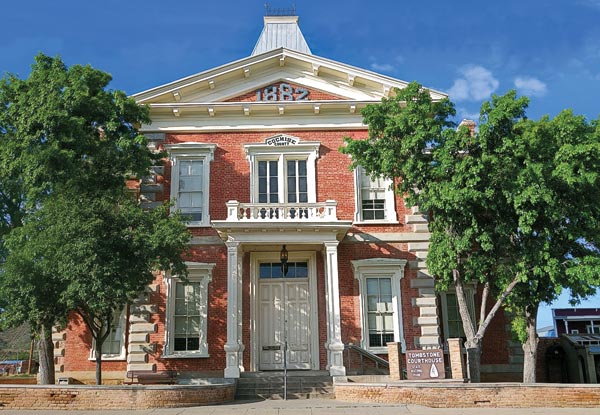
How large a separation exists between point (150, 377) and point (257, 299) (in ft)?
12.9

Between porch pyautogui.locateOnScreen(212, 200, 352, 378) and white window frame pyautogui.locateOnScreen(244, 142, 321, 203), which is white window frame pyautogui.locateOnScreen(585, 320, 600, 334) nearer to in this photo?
porch pyautogui.locateOnScreen(212, 200, 352, 378)

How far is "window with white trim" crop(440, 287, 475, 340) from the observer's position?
18.6 m

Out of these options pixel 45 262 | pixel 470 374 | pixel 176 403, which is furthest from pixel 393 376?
pixel 45 262

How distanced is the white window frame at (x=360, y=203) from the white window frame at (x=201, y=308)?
4.95m

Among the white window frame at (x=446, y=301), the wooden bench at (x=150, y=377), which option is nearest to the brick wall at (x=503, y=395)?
the white window frame at (x=446, y=301)

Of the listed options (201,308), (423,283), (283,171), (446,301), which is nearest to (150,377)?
(201,308)

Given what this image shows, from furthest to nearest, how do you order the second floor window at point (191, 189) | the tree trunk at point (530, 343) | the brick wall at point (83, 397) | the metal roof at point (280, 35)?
the metal roof at point (280, 35), the second floor window at point (191, 189), the tree trunk at point (530, 343), the brick wall at point (83, 397)

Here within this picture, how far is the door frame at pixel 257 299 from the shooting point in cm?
1781

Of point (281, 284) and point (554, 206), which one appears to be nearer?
point (554, 206)

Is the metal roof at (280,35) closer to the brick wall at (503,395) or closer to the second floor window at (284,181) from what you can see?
the second floor window at (284,181)

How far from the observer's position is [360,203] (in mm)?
19094

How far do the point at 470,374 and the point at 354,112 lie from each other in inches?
361

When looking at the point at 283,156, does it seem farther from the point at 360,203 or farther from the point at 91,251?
the point at 91,251

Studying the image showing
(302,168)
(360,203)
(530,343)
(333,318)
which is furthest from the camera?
(302,168)
